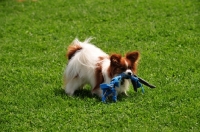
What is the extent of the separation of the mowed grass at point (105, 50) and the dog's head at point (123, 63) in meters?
0.51

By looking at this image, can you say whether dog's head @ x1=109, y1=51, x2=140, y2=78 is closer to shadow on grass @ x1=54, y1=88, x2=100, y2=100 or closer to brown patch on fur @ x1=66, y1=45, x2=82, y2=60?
shadow on grass @ x1=54, y1=88, x2=100, y2=100

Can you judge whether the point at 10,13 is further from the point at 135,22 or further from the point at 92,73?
the point at 92,73

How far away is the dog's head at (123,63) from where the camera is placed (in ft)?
23.3

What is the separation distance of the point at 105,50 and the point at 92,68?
257cm

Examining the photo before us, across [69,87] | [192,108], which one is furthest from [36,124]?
[192,108]

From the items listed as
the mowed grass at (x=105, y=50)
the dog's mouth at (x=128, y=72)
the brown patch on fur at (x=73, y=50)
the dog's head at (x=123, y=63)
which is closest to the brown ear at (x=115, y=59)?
the dog's head at (x=123, y=63)

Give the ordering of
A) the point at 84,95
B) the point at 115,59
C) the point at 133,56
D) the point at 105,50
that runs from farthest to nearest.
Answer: the point at 105,50 → the point at 84,95 → the point at 133,56 → the point at 115,59

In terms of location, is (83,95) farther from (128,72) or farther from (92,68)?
(128,72)

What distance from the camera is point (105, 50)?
1005 centimetres

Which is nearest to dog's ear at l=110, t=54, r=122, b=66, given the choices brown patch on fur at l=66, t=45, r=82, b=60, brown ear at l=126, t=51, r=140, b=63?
brown ear at l=126, t=51, r=140, b=63

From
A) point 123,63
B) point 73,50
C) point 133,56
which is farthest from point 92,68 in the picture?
point 133,56

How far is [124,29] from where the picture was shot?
11141 millimetres

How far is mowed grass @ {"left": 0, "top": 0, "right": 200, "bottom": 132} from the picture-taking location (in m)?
6.83

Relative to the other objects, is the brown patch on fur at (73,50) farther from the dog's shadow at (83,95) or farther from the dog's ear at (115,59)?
the dog's ear at (115,59)
